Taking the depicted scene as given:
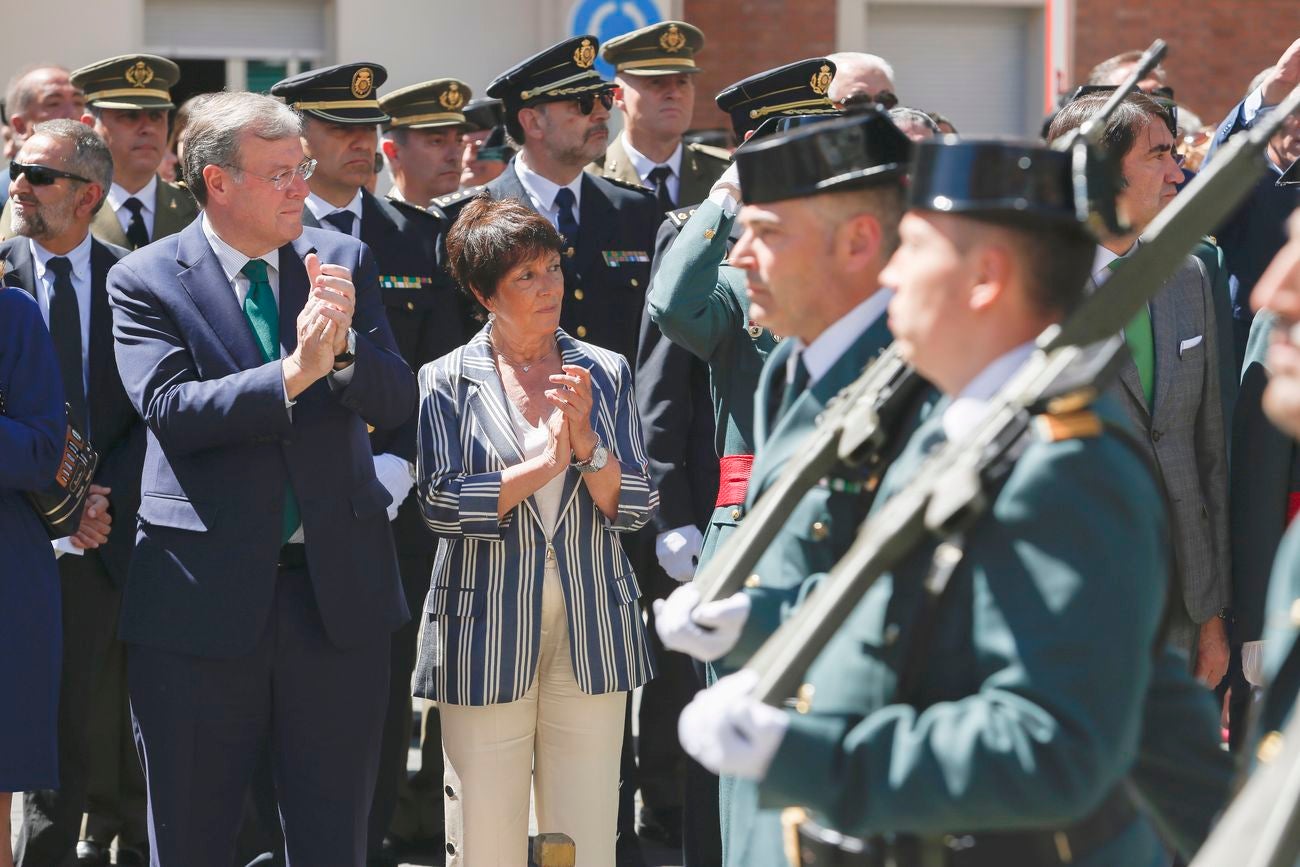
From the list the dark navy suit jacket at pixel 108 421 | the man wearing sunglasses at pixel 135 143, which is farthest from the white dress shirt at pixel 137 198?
the dark navy suit jacket at pixel 108 421

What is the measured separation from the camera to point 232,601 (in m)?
3.87

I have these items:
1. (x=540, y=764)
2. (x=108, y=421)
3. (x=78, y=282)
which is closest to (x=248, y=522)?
(x=540, y=764)

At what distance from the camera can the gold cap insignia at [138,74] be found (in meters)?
→ 6.64

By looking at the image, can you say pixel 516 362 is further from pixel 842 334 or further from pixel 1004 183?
pixel 1004 183

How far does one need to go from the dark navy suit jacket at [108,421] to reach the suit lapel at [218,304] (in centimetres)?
104

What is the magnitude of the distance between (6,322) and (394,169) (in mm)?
2678

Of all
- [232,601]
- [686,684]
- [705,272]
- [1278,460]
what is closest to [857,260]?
[705,272]

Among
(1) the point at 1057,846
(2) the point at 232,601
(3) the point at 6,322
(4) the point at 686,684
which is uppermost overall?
(3) the point at 6,322

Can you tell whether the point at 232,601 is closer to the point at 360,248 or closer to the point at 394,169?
the point at 360,248

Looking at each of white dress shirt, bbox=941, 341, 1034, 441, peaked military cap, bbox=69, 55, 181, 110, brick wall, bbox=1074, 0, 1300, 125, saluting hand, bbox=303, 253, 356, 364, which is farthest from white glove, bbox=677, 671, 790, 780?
brick wall, bbox=1074, 0, 1300, 125

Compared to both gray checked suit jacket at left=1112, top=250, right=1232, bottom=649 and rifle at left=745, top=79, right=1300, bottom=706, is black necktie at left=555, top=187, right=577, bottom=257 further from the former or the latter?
rifle at left=745, top=79, right=1300, bottom=706

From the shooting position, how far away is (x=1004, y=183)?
2.11 m

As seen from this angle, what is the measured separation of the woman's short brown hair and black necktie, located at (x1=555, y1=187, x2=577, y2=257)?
3.66 feet

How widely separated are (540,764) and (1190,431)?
6.08 ft
